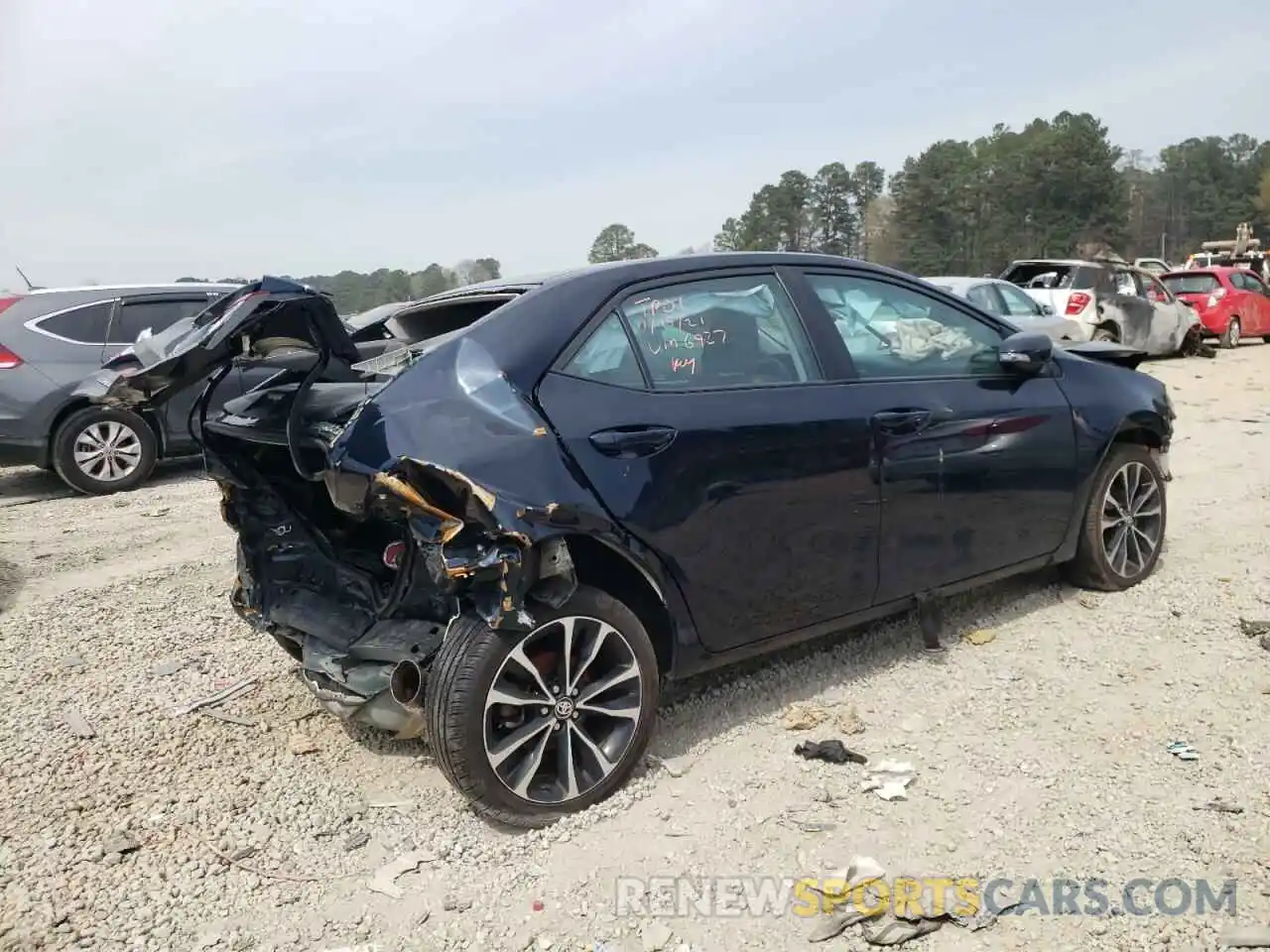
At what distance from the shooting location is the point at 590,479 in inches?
116

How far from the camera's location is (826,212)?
40.3 metres

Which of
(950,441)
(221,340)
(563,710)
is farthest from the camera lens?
(950,441)

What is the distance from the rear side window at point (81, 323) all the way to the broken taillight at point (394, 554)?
6642 mm

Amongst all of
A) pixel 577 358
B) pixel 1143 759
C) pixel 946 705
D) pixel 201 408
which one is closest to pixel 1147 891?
pixel 1143 759

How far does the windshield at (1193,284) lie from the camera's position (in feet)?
61.0

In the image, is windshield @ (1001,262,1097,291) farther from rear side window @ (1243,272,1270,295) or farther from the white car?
rear side window @ (1243,272,1270,295)

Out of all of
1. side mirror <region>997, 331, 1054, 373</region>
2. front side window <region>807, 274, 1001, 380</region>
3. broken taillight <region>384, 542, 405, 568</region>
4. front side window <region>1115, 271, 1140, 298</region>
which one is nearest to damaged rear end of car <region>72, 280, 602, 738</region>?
broken taillight <region>384, 542, 405, 568</region>

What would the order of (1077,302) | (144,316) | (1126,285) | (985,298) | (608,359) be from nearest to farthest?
(608,359) → (144,316) → (985,298) → (1077,302) → (1126,285)

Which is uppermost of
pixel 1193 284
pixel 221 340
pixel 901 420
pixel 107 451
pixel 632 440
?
pixel 221 340

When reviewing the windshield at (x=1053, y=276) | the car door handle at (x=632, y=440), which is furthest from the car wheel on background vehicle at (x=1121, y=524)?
the windshield at (x=1053, y=276)

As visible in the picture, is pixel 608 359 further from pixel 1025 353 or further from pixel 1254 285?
pixel 1254 285

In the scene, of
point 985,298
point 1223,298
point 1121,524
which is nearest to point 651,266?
point 1121,524

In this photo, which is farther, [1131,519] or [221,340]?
[1131,519]

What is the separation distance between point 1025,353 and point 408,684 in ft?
9.41
